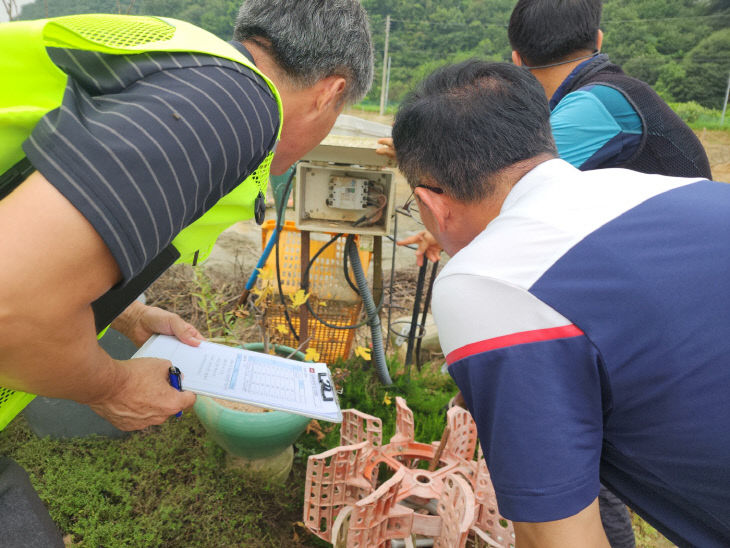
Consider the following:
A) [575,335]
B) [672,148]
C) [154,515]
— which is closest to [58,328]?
[575,335]

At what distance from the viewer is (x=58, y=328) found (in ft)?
2.58

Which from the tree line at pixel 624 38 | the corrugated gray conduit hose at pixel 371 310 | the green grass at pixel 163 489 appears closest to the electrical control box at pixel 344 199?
the corrugated gray conduit hose at pixel 371 310

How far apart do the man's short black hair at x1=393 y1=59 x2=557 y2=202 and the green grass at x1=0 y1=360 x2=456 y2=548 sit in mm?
1715

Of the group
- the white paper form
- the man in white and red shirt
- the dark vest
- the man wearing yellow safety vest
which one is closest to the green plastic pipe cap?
the white paper form

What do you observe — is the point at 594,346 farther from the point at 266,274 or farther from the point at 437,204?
the point at 266,274

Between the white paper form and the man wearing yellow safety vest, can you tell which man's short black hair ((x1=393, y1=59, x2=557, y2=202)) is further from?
the white paper form

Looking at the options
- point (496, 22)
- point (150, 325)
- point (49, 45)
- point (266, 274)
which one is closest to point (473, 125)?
point (49, 45)

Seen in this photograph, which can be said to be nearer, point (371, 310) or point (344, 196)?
point (344, 196)

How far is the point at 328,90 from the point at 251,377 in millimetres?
823

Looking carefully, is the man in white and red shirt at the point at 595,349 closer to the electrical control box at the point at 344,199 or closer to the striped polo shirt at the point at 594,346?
the striped polo shirt at the point at 594,346

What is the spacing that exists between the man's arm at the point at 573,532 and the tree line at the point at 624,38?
2222 centimetres

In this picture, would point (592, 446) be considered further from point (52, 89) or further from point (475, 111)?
Answer: point (52, 89)

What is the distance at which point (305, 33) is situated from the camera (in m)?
1.21

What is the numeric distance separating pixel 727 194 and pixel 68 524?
2551 mm
